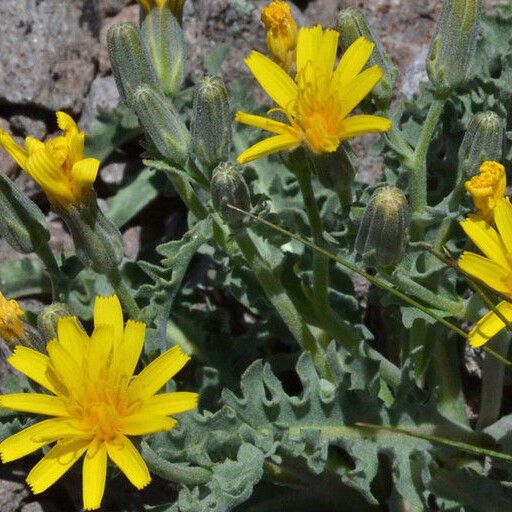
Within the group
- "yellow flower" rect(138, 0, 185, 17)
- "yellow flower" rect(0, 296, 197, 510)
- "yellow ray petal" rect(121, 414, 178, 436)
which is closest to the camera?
"yellow ray petal" rect(121, 414, 178, 436)

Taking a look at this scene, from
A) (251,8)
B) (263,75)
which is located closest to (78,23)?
(251,8)

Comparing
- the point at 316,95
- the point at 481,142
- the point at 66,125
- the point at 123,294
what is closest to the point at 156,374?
the point at 123,294

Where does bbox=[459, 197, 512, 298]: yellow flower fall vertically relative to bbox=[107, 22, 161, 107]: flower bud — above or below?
below

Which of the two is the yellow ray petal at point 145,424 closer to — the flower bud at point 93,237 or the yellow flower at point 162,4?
the flower bud at point 93,237

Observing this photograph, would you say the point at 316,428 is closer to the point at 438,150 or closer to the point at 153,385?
the point at 153,385

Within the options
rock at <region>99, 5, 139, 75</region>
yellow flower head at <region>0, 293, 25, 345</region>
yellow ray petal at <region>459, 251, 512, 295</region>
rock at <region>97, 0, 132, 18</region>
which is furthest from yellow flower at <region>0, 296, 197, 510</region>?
rock at <region>97, 0, 132, 18</region>

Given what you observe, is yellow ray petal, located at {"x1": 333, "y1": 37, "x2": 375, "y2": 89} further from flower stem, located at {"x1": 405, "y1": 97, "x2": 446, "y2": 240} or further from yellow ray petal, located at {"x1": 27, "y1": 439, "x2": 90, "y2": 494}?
yellow ray petal, located at {"x1": 27, "y1": 439, "x2": 90, "y2": 494}

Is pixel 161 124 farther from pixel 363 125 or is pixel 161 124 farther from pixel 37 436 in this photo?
pixel 37 436
